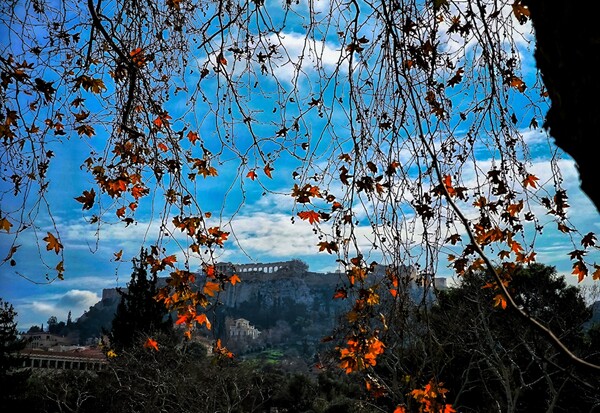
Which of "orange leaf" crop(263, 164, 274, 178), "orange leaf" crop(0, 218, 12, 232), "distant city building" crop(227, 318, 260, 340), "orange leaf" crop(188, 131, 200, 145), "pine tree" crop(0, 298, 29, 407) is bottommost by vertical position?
"distant city building" crop(227, 318, 260, 340)

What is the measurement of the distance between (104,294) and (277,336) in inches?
1405

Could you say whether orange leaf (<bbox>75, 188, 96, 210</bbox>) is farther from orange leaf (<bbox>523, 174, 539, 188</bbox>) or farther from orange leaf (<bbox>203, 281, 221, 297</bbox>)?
orange leaf (<bbox>523, 174, 539, 188</bbox>)

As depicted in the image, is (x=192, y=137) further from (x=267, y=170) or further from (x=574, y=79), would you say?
(x=574, y=79)

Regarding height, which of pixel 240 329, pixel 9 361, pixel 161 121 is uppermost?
pixel 161 121

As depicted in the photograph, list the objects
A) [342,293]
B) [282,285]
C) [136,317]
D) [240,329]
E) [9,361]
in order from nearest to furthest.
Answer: [342,293] → [9,361] → [136,317] → [240,329] → [282,285]

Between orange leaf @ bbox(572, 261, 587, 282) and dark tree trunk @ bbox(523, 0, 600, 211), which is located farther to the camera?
orange leaf @ bbox(572, 261, 587, 282)

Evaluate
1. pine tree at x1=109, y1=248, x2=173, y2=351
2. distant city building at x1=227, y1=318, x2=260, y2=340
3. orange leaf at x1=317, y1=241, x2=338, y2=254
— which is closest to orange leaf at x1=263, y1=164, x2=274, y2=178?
orange leaf at x1=317, y1=241, x2=338, y2=254

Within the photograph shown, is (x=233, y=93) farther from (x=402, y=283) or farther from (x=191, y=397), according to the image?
(x=191, y=397)

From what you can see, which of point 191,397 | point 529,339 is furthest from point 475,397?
point 191,397

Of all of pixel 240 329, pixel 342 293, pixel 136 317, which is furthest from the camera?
pixel 240 329

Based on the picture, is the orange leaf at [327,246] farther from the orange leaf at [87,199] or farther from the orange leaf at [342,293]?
the orange leaf at [87,199]

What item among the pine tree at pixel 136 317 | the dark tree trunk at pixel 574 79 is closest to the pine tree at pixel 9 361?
the pine tree at pixel 136 317

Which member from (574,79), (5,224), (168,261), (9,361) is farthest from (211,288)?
(9,361)

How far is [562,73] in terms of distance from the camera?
2.21ft
